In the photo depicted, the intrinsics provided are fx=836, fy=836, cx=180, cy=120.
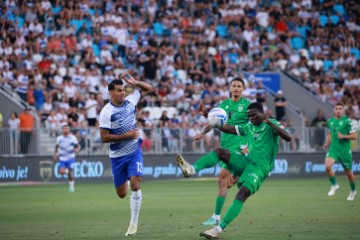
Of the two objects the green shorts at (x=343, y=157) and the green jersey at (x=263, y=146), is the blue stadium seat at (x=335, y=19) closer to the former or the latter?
the green shorts at (x=343, y=157)

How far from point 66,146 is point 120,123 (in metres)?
17.3

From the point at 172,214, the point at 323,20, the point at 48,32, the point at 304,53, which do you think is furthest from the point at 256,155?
the point at 323,20

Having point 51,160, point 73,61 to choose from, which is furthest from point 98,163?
point 73,61

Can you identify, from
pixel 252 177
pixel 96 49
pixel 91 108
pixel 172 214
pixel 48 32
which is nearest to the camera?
pixel 252 177

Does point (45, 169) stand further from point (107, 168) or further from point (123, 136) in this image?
point (123, 136)

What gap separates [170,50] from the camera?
4097cm

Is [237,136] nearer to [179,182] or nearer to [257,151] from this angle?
[257,151]

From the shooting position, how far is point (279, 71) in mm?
44719

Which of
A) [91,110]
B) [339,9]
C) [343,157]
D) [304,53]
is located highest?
[339,9]

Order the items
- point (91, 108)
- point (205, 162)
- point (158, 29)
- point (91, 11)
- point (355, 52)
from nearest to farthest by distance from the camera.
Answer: point (205, 162), point (91, 108), point (91, 11), point (158, 29), point (355, 52)

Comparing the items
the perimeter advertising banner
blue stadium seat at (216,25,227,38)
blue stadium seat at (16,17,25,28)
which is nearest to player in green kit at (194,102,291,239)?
the perimeter advertising banner

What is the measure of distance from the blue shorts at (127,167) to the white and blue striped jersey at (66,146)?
16715 mm

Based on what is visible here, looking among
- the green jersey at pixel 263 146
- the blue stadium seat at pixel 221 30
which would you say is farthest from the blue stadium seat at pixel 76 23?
the green jersey at pixel 263 146

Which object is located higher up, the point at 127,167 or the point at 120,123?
the point at 120,123
